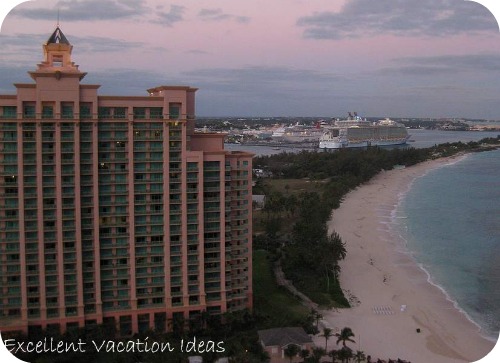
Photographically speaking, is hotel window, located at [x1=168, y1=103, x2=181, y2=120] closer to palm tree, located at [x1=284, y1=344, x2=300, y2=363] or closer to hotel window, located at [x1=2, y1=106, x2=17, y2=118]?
hotel window, located at [x1=2, y1=106, x2=17, y2=118]

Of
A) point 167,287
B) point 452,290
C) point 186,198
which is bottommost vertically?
point 452,290

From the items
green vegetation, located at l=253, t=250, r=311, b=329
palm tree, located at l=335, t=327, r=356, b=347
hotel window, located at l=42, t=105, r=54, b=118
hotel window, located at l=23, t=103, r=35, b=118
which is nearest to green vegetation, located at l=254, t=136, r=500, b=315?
green vegetation, located at l=253, t=250, r=311, b=329

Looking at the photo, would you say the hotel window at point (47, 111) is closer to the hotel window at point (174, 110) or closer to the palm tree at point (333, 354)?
the hotel window at point (174, 110)

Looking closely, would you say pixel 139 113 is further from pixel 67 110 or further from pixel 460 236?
pixel 460 236

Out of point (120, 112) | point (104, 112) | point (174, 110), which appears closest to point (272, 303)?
point (174, 110)

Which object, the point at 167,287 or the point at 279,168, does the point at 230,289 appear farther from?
the point at 279,168

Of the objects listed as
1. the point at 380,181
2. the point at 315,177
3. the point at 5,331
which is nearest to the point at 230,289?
the point at 5,331

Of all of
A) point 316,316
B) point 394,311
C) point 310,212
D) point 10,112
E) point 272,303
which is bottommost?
point 394,311
